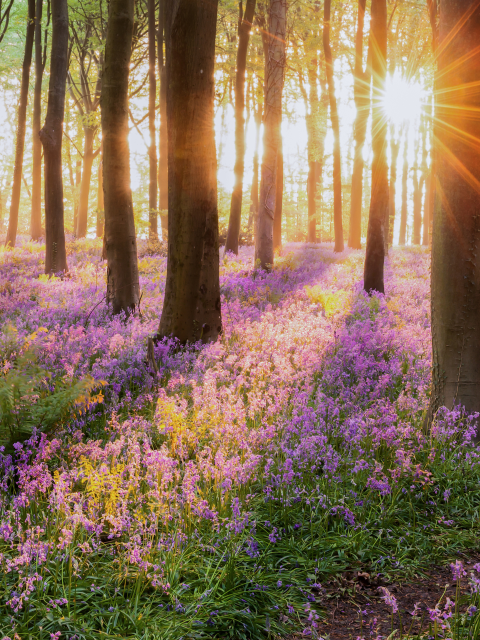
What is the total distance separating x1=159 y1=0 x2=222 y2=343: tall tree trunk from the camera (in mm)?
6891

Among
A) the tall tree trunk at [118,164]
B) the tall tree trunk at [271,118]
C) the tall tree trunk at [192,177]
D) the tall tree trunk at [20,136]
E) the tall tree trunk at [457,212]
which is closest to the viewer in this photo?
the tall tree trunk at [457,212]

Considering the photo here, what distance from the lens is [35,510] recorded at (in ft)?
10.3

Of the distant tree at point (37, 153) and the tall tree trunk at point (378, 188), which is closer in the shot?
the tall tree trunk at point (378, 188)

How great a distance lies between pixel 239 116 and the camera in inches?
726

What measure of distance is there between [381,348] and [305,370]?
1.62m

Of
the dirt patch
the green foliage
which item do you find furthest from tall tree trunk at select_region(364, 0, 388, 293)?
the dirt patch

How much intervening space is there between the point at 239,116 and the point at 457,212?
15719 mm

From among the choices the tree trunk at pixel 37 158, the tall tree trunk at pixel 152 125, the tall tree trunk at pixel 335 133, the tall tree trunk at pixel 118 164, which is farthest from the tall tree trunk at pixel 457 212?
the tree trunk at pixel 37 158

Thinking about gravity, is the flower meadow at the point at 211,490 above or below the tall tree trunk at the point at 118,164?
below

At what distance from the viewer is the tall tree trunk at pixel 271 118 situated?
563 inches

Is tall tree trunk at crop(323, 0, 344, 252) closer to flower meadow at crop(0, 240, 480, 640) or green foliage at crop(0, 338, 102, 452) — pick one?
flower meadow at crop(0, 240, 480, 640)

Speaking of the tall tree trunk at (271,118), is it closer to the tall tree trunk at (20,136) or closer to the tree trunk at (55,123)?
the tree trunk at (55,123)

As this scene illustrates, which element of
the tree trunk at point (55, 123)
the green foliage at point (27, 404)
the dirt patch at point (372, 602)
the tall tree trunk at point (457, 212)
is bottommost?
the dirt patch at point (372, 602)

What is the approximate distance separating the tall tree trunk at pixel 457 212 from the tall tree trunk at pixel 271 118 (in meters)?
9.96
